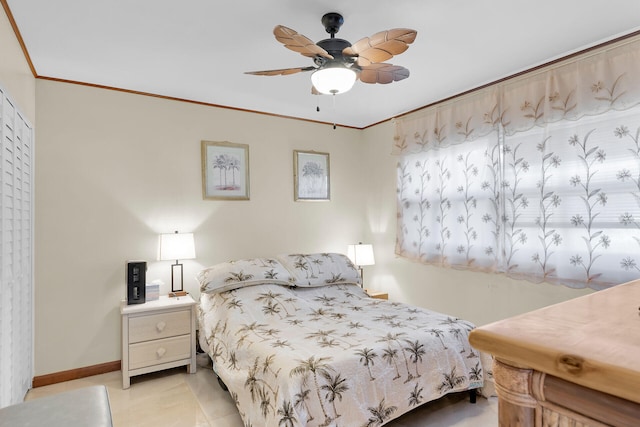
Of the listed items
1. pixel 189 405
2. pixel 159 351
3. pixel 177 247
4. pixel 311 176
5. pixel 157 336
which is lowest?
pixel 189 405

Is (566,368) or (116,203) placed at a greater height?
(116,203)

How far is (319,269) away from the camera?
3262mm

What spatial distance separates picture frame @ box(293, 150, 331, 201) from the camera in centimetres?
383

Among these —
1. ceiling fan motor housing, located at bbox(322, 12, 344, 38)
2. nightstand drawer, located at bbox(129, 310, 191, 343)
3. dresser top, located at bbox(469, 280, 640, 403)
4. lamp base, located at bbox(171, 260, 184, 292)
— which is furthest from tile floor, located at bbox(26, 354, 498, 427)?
ceiling fan motor housing, located at bbox(322, 12, 344, 38)

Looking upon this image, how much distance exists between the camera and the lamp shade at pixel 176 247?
9.55 feet

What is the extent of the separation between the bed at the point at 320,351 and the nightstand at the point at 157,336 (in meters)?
0.15

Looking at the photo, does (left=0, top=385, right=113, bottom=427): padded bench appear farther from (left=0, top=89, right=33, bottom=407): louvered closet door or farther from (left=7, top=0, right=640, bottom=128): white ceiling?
(left=7, top=0, right=640, bottom=128): white ceiling

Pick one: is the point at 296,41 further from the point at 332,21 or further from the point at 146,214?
the point at 146,214

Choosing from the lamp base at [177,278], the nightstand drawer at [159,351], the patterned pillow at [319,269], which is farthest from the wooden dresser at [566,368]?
the lamp base at [177,278]

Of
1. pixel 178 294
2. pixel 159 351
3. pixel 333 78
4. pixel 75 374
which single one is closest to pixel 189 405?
pixel 159 351

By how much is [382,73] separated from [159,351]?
2.57 m

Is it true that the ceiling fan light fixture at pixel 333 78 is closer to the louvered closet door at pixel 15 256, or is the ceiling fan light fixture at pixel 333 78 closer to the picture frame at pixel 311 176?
the louvered closet door at pixel 15 256

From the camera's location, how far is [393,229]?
12.7ft

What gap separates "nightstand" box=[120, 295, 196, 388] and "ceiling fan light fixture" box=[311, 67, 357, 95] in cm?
201
